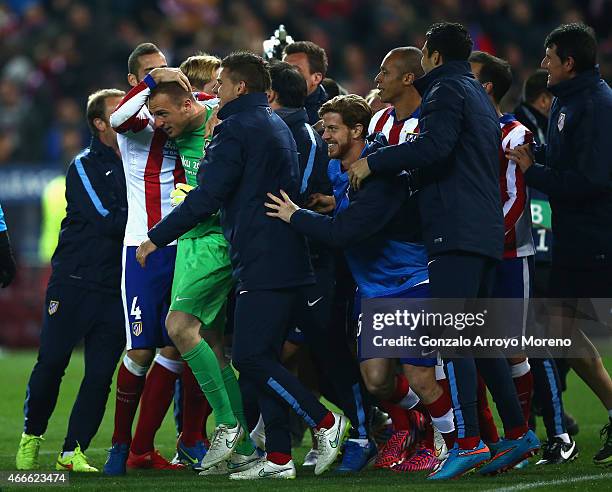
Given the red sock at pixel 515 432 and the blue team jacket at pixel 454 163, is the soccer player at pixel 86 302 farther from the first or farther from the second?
the red sock at pixel 515 432

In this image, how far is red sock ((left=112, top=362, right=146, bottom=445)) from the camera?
6.91 m

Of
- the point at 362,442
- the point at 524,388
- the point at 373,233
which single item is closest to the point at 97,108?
the point at 373,233

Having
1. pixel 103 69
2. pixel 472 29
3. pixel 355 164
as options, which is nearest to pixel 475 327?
pixel 355 164

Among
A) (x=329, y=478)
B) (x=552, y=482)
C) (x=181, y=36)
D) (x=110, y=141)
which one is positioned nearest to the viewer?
(x=552, y=482)

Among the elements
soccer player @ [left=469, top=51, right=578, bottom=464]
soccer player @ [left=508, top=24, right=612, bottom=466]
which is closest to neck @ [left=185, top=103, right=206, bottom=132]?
soccer player @ [left=469, top=51, right=578, bottom=464]

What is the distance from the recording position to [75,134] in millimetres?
17156

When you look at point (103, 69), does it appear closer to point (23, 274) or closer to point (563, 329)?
point (23, 274)

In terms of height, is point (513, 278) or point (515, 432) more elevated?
point (513, 278)

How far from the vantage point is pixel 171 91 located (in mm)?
6801

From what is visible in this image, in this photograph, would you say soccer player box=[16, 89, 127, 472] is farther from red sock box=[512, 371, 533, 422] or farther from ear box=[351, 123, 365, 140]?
red sock box=[512, 371, 533, 422]

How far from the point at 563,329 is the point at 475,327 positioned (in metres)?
0.76

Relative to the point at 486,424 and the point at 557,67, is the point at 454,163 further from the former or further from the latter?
the point at 486,424

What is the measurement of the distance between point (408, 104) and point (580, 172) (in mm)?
958

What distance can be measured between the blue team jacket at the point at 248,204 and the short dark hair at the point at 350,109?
1.45ft
